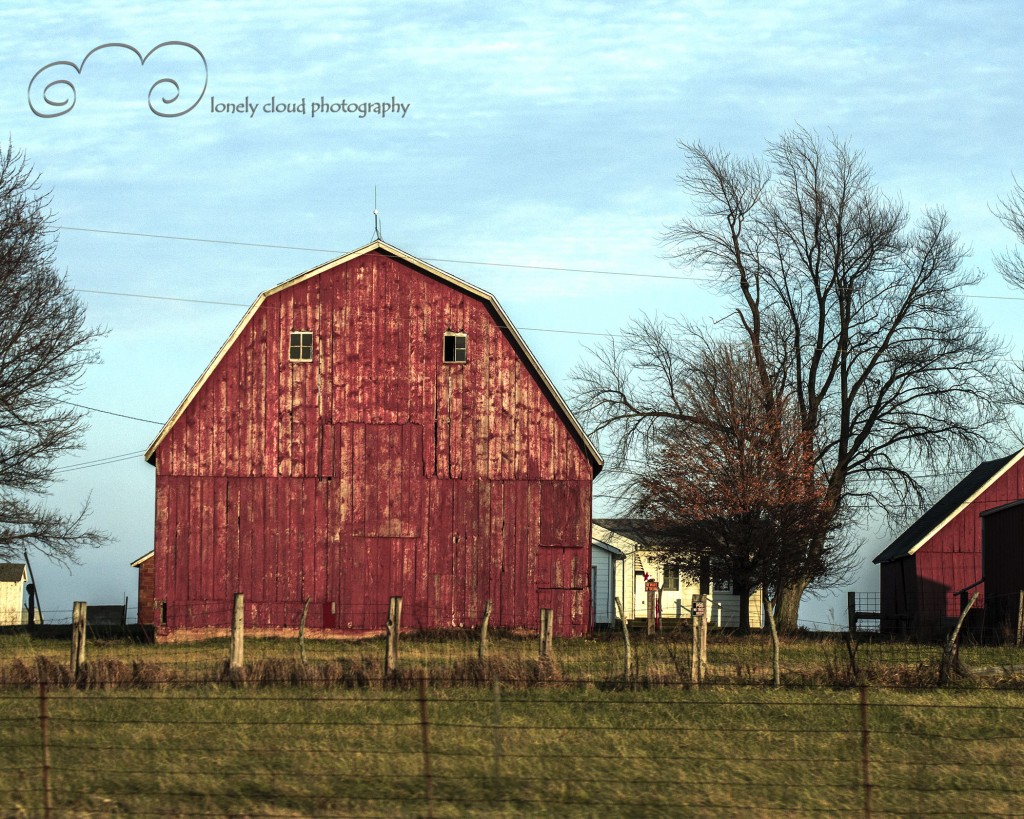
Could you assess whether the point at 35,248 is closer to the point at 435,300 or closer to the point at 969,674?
the point at 435,300

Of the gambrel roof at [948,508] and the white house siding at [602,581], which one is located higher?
the gambrel roof at [948,508]

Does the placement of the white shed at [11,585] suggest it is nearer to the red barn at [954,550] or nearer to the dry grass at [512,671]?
the red barn at [954,550]

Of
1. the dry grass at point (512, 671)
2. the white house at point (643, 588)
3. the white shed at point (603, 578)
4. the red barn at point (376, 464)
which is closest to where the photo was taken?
the dry grass at point (512, 671)

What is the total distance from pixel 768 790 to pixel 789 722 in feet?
12.3

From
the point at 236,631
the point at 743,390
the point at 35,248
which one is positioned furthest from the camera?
the point at 743,390

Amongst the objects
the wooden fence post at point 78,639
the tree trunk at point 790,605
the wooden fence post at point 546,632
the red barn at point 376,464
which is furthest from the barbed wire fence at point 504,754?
the tree trunk at point 790,605

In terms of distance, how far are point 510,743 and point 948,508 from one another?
33.4 metres

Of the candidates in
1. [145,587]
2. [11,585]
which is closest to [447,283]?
[145,587]

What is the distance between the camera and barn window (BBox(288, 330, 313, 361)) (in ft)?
95.3

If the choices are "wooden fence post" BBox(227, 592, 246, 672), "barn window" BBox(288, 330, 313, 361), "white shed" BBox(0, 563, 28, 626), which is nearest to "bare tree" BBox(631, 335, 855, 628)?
"barn window" BBox(288, 330, 313, 361)

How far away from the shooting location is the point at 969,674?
683 inches

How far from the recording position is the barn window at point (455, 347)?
29.3 m

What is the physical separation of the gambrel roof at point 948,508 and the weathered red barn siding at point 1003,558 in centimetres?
552

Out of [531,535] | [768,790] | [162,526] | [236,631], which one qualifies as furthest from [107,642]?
[768,790]
